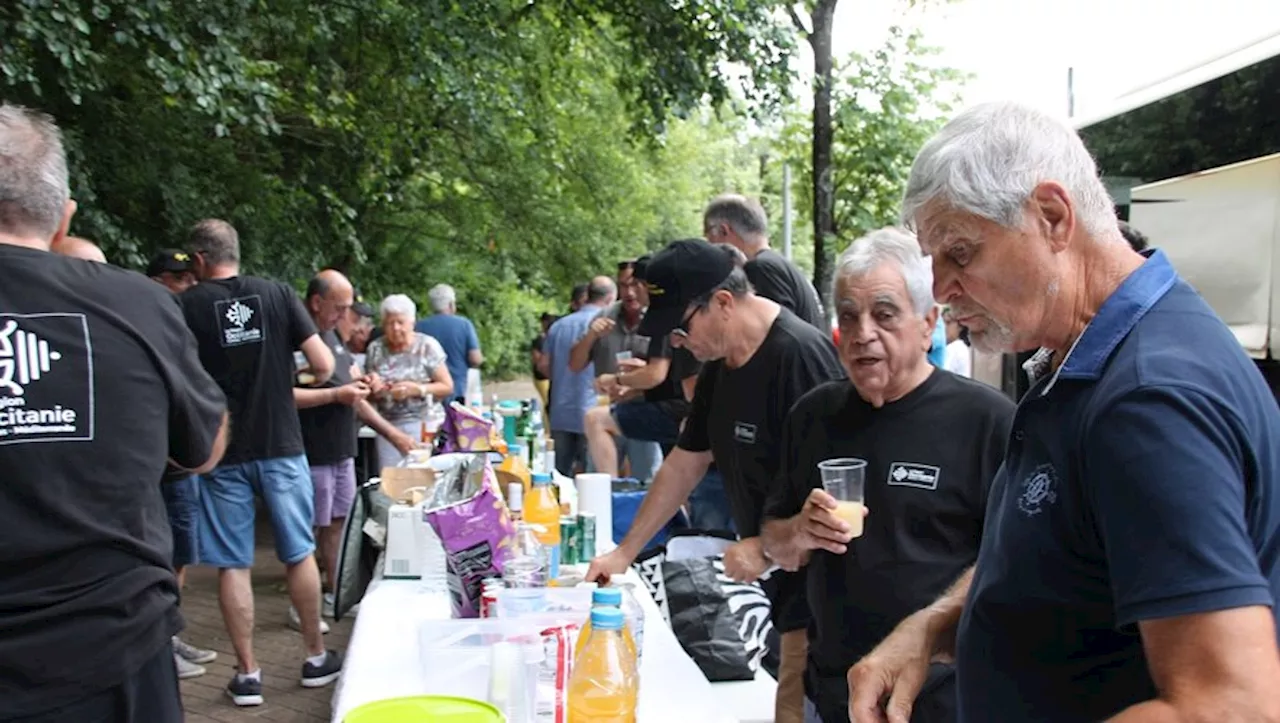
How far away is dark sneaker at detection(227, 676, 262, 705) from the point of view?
517 centimetres

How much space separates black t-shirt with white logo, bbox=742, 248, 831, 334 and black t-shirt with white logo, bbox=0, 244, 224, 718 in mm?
3287

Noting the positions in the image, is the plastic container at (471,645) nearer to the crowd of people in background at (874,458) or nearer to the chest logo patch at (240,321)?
the crowd of people in background at (874,458)

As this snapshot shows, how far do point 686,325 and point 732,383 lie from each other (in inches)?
9.4

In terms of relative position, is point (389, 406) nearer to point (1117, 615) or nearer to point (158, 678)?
point (158, 678)

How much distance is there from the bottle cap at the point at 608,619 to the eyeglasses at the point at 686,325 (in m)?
1.53

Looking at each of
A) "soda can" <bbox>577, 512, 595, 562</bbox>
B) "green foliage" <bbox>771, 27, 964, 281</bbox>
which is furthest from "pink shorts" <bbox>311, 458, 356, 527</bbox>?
"green foliage" <bbox>771, 27, 964, 281</bbox>

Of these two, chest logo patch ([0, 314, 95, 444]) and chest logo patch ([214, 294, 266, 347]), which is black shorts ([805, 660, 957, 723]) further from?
chest logo patch ([214, 294, 266, 347])

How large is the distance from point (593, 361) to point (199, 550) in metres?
3.96

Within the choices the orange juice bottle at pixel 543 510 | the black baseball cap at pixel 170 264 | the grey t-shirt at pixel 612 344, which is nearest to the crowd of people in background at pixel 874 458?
the orange juice bottle at pixel 543 510

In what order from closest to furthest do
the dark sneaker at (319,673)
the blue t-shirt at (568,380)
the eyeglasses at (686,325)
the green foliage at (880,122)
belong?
the eyeglasses at (686,325) → the dark sneaker at (319,673) → the blue t-shirt at (568,380) → the green foliage at (880,122)

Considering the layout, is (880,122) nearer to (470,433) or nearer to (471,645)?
(470,433)

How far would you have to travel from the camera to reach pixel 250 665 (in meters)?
5.20

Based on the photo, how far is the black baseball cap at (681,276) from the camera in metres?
3.46

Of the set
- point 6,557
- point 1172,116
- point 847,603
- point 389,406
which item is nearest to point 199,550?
point 389,406
